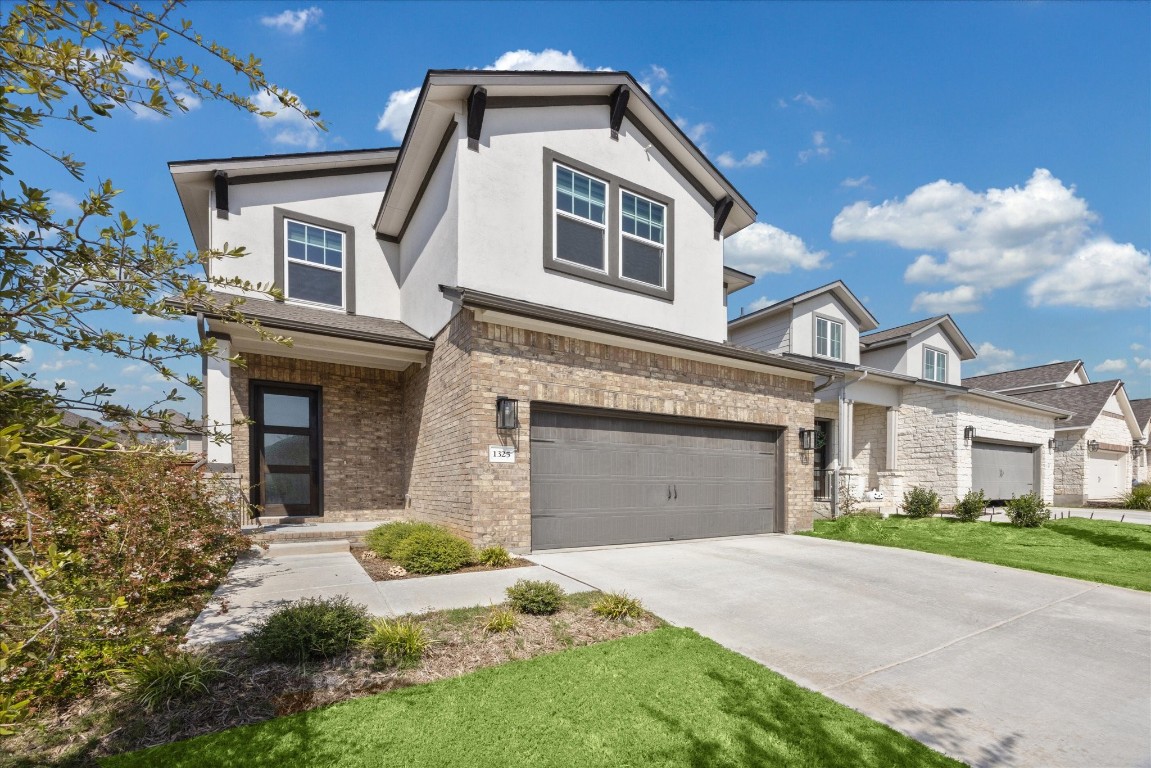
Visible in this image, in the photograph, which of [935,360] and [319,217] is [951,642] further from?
[935,360]

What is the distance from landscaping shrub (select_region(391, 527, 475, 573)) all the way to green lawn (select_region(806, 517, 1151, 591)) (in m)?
7.64

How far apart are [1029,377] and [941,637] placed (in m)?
28.3

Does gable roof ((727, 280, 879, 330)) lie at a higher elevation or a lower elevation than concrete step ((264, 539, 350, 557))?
higher

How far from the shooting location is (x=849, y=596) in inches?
241

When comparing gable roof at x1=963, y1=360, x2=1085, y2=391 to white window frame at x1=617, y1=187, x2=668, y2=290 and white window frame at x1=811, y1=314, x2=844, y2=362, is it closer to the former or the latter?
white window frame at x1=811, y1=314, x2=844, y2=362

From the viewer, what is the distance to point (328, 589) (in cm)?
579

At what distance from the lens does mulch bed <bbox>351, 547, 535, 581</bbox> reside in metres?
6.55

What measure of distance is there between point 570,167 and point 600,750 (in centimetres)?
878

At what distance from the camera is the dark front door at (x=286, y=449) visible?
391 inches

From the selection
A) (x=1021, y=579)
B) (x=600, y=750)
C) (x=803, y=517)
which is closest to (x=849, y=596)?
(x=1021, y=579)

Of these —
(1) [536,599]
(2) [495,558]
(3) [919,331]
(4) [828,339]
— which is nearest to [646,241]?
(2) [495,558]

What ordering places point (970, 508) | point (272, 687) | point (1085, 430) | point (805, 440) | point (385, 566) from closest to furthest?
point (272, 687), point (385, 566), point (805, 440), point (970, 508), point (1085, 430)

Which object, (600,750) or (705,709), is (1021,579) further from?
(600,750)

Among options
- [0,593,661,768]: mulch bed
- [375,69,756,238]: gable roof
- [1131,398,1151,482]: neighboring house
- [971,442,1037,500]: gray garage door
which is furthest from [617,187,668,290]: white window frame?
[1131,398,1151,482]: neighboring house
